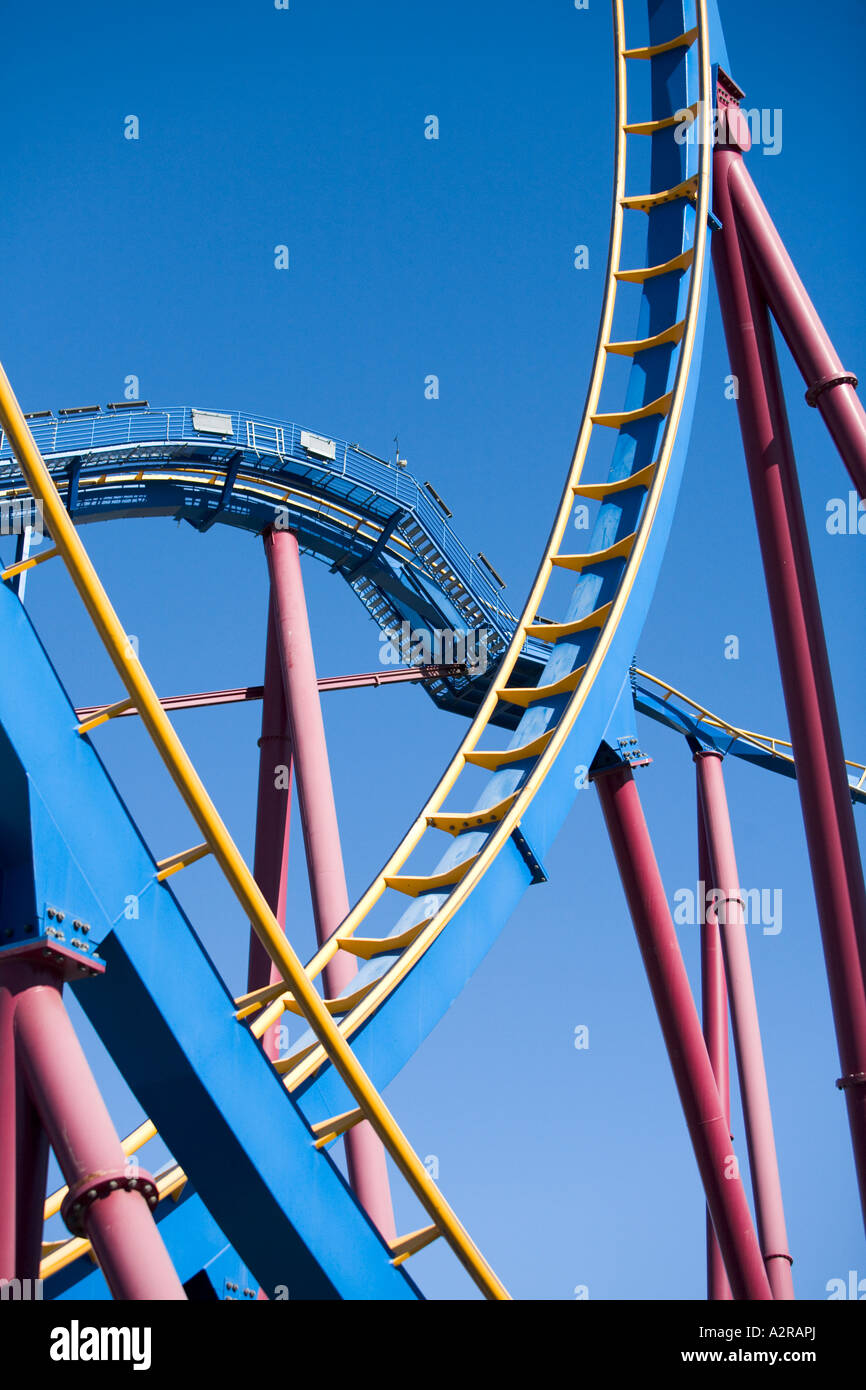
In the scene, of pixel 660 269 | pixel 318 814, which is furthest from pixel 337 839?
pixel 660 269

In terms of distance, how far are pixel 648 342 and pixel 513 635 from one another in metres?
1.74

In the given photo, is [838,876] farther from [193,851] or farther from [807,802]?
[193,851]

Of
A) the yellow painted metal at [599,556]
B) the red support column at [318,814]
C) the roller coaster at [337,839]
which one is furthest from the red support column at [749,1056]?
the yellow painted metal at [599,556]

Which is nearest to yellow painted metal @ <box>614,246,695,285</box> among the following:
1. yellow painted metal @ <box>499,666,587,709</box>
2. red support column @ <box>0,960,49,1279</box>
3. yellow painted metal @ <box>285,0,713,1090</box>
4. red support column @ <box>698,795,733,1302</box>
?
yellow painted metal @ <box>285,0,713,1090</box>

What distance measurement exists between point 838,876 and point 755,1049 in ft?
16.3

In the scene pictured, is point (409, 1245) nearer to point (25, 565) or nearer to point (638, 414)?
point (25, 565)

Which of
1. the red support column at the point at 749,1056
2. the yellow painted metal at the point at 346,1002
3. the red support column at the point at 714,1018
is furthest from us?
the red support column at the point at 714,1018

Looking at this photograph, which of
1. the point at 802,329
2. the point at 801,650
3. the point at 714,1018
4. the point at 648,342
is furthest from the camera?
the point at 714,1018

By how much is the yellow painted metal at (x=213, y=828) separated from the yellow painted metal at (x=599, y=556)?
3.62 meters

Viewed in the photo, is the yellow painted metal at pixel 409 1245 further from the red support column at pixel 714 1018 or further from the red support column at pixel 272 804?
the red support column at pixel 714 1018

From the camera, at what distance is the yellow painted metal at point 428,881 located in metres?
6.23

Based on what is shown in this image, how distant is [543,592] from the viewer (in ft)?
24.9

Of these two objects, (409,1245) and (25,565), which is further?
(409,1245)

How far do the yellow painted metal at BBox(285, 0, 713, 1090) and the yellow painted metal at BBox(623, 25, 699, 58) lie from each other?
80 mm
